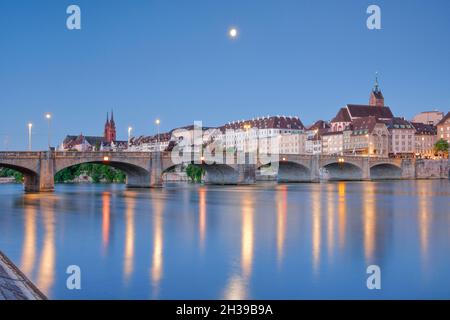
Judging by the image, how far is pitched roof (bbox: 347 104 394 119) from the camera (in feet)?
510

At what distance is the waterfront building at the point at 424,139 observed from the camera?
145375mm

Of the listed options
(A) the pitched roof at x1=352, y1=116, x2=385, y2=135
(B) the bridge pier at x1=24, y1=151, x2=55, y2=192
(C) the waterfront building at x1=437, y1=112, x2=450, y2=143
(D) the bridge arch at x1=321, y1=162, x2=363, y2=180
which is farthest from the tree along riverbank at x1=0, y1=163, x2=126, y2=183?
(C) the waterfront building at x1=437, y1=112, x2=450, y2=143

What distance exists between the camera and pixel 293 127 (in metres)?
170

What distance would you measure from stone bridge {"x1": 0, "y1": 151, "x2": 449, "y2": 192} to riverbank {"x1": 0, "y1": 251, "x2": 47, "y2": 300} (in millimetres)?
41489

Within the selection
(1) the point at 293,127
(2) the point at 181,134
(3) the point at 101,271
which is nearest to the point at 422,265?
(3) the point at 101,271

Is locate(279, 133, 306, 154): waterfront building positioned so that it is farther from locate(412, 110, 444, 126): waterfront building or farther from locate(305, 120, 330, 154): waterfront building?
locate(412, 110, 444, 126): waterfront building

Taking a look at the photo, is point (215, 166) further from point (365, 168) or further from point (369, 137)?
point (369, 137)

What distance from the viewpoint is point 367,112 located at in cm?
15612

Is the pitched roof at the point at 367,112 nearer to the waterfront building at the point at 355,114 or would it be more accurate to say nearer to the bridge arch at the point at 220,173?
the waterfront building at the point at 355,114

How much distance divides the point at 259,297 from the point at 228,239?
988cm

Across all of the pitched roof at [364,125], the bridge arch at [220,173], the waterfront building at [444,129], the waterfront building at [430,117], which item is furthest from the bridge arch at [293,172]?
the waterfront building at [430,117]

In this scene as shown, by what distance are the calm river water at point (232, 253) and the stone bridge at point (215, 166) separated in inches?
932
